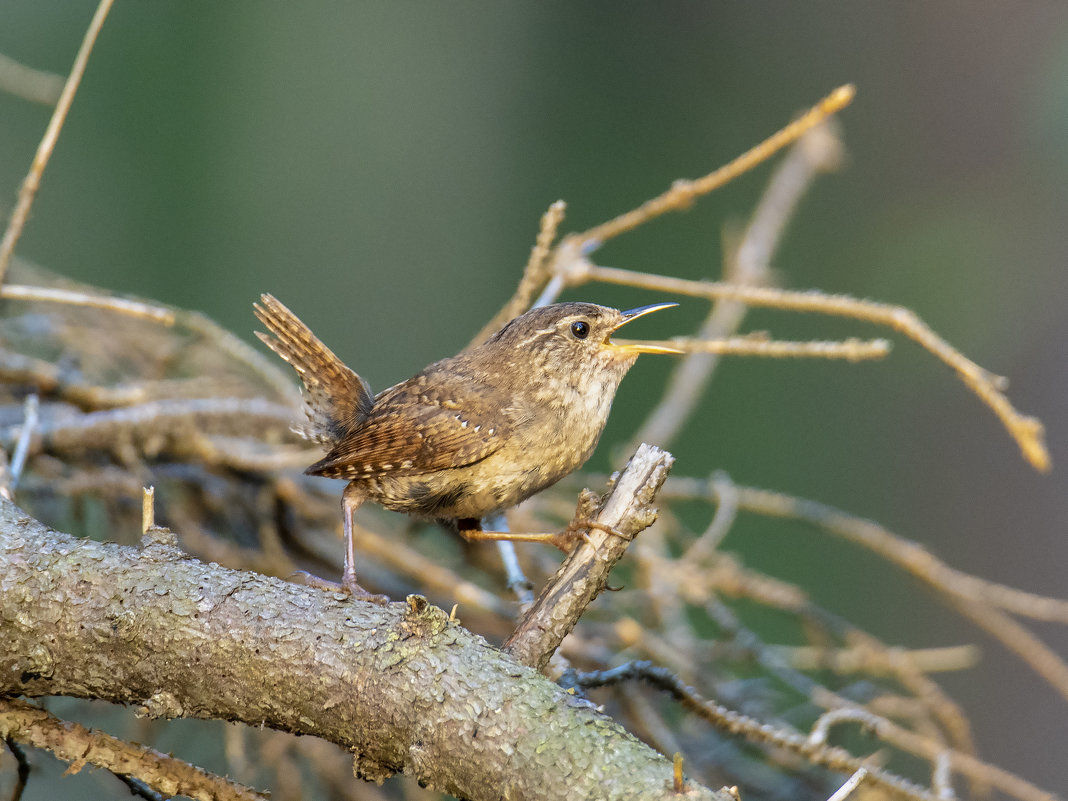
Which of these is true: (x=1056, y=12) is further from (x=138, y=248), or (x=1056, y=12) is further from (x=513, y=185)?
(x=138, y=248)

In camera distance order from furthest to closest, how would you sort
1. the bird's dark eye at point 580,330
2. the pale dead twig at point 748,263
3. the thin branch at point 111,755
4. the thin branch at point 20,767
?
1. the pale dead twig at point 748,263
2. the bird's dark eye at point 580,330
3. the thin branch at point 20,767
4. the thin branch at point 111,755

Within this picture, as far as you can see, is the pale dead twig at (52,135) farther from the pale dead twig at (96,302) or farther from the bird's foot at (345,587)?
the bird's foot at (345,587)

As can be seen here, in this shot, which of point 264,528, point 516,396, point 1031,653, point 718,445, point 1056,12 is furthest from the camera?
point 718,445

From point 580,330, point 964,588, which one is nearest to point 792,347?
point 580,330

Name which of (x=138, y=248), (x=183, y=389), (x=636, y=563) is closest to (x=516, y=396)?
(x=636, y=563)

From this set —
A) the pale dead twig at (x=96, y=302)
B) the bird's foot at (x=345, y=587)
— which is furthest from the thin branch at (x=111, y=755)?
the pale dead twig at (x=96, y=302)
